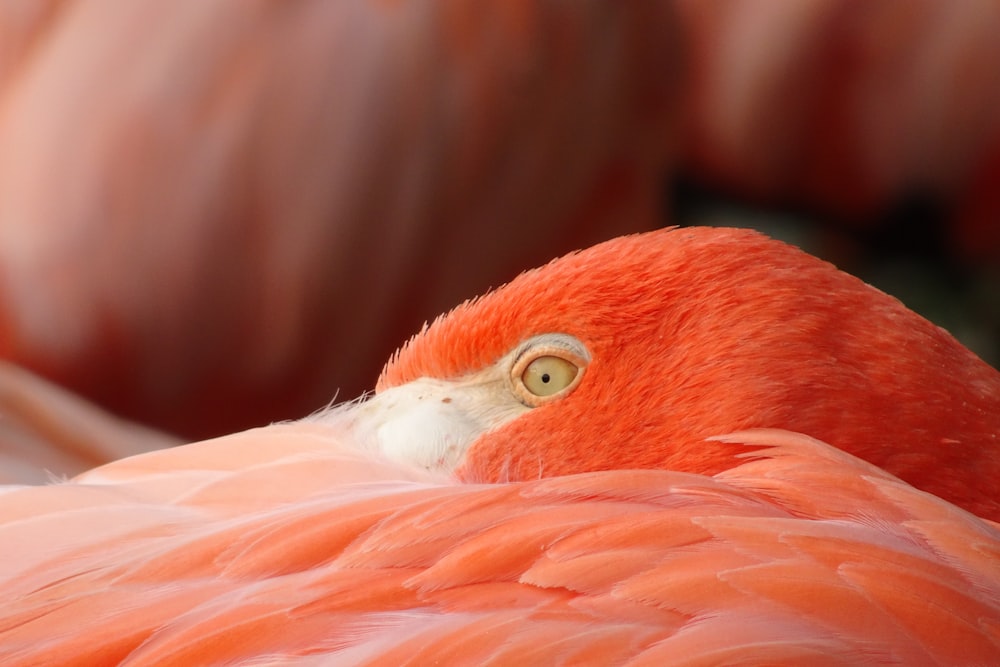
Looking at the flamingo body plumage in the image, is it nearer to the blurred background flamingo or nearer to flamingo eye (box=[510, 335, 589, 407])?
flamingo eye (box=[510, 335, 589, 407])

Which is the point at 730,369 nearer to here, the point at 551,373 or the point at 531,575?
the point at 551,373

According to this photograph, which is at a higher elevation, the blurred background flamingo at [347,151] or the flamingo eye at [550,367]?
the blurred background flamingo at [347,151]

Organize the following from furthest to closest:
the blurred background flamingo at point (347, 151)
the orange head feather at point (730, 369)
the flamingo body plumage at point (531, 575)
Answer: the blurred background flamingo at point (347, 151) → the orange head feather at point (730, 369) → the flamingo body plumage at point (531, 575)

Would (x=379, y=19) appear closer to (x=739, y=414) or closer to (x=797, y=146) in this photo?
(x=797, y=146)

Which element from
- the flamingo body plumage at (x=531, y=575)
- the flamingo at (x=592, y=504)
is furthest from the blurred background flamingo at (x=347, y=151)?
the flamingo body plumage at (x=531, y=575)

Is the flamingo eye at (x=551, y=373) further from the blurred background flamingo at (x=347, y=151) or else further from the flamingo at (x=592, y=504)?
the blurred background flamingo at (x=347, y=151)

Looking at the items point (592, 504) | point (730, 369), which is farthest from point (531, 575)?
point (730, 369)

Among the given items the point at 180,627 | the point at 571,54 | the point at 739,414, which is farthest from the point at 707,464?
the point at 571,54

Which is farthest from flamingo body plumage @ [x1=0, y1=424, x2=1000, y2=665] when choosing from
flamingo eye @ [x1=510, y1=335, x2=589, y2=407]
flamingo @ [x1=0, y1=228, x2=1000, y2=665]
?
flamingo eye @ [x1=510, y1=335, x2=589, y2=407]
